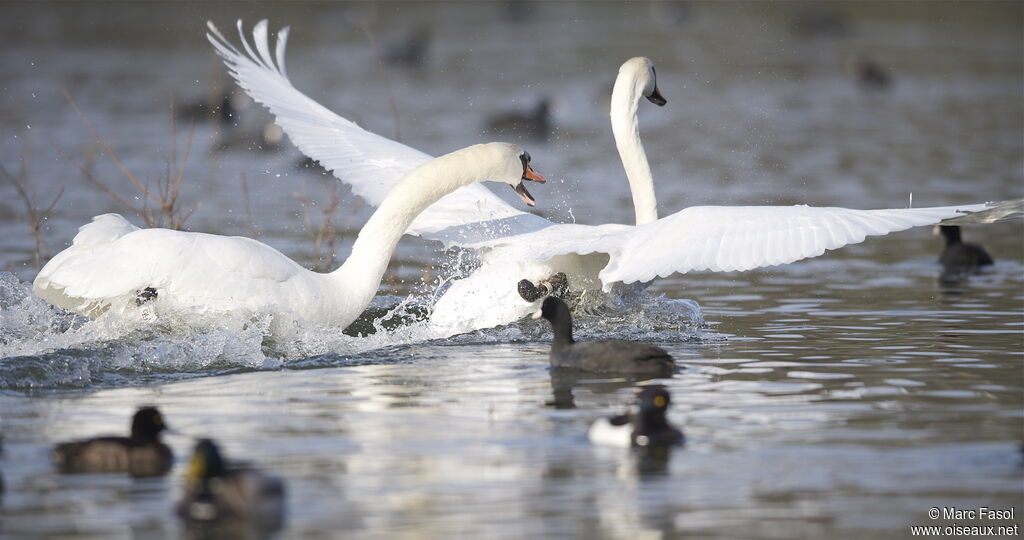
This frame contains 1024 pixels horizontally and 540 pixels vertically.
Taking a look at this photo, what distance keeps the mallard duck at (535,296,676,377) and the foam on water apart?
103 centimetres

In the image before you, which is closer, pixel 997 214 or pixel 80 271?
pixel 80 271

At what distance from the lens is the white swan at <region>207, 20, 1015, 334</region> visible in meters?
9.19

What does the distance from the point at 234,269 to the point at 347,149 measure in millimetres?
3366

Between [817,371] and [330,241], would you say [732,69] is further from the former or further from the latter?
[817,371]

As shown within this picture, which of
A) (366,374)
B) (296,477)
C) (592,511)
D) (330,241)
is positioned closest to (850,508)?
(592,511)

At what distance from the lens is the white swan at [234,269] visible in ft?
29.8

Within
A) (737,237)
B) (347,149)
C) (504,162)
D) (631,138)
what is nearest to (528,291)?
(504,162)

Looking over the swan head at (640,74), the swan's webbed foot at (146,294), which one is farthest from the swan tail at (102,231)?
the swan head at (640,74)

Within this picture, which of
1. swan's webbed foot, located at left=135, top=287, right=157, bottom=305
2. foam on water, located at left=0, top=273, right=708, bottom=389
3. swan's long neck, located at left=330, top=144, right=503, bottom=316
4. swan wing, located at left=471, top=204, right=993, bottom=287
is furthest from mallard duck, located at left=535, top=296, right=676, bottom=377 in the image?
swan's webbed foot, located at left=135, top=287, right=157, bottom=305

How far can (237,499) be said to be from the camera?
587cm

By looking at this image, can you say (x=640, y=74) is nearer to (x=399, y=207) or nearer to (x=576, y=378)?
(x=399, y=207)

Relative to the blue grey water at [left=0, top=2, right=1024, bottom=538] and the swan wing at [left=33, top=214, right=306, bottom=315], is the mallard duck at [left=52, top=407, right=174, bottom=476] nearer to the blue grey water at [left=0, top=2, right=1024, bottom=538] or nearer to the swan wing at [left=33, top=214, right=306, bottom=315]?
the blue grey water at [left=0, top=2, right=1024, bottom=538]

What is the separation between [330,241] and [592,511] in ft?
25.8

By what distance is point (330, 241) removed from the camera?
13617 millimetres
